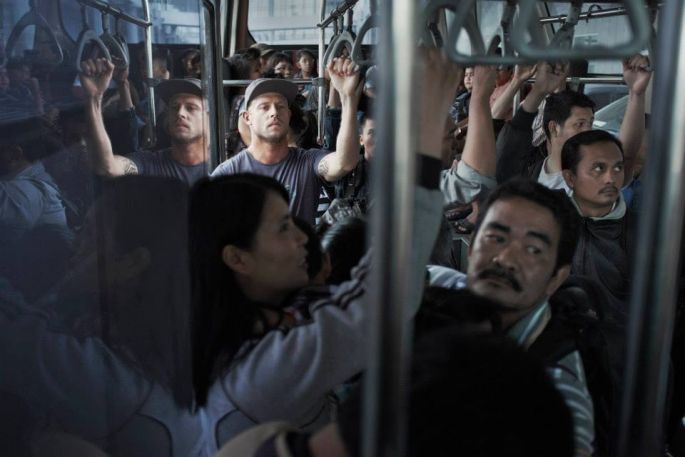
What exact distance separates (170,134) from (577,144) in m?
1.22

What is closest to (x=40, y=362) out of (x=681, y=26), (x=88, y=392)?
(x=88, y=392)

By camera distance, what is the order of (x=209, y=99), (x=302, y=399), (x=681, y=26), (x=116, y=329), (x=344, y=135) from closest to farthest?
(x=681, y=26)
(x=302, y=399)
(x=116, y=329)
(x=209, y=99)
(x=344, y=135)

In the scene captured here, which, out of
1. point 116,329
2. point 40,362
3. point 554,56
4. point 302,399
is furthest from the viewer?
point 116,329

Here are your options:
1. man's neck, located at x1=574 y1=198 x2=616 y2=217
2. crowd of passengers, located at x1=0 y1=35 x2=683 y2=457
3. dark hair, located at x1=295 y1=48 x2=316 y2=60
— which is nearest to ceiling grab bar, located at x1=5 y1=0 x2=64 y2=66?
crowd of passengers, located at x1=0 y1=35 x2=683 y2=457

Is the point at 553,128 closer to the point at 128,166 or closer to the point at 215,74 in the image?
the point at 215,74

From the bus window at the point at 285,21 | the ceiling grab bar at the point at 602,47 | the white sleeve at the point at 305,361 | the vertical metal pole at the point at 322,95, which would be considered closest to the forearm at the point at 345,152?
the vertical metal pole at the point at 322,95

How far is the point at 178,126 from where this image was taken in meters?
1.57

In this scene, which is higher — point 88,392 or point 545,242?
point 545,242

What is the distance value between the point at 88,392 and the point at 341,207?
114cm

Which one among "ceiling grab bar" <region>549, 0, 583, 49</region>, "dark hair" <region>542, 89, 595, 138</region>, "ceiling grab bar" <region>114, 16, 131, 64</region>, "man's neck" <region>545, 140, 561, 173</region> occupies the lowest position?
"man's neck" <region>545, 140, 561, 173</region>

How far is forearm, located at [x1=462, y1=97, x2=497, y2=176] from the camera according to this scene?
156 cm

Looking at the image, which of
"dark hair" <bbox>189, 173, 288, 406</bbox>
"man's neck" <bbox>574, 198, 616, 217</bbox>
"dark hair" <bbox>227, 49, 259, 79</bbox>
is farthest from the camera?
"dark hair" <bbox>227, 49, 259, 79</bbox>

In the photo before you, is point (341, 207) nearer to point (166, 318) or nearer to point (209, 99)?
point (209, 99)

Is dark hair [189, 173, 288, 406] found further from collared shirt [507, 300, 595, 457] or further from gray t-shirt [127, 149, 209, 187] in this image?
collared shirt [507, 300, 595, 457]
